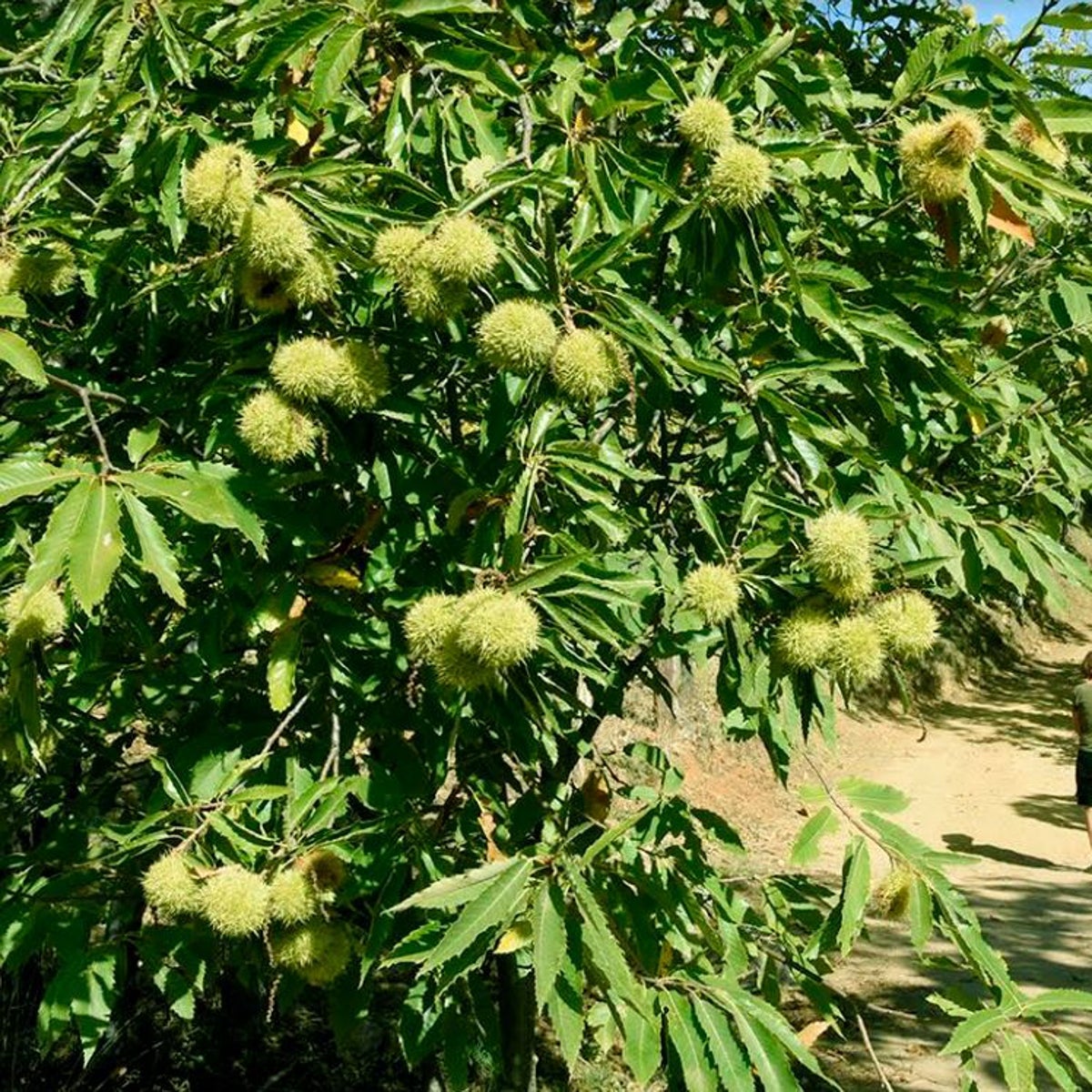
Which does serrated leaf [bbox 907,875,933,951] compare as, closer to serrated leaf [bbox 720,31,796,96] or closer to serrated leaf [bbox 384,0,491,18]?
serrated leaf [bbox 720,31,796,96]

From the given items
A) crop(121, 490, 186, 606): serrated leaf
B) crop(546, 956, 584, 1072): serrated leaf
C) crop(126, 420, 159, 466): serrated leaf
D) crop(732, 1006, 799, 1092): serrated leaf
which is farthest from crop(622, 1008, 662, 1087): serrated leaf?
crop(126, 420, 159, 466): serrated leaf

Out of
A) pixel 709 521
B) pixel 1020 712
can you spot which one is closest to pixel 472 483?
pixel 709 521

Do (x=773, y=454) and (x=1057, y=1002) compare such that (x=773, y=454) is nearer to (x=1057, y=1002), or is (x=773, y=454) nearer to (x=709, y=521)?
(x=709, y=521)

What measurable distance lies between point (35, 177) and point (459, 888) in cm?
140

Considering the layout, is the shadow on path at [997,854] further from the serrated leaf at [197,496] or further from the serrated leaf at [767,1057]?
the serrated leaf at [197,496]

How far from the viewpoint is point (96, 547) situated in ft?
5.23

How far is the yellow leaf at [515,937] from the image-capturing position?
1.89 m

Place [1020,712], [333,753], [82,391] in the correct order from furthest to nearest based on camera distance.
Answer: [1020,712] → [333,753] → [82,391]

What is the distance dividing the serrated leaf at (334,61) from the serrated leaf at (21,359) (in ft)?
1.92

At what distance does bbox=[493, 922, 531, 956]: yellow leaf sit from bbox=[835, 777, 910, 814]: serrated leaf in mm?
564

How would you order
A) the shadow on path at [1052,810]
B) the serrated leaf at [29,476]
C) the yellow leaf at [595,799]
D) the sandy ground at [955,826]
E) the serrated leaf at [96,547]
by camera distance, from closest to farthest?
the serrated leaf at [96,547] < the serrated leaf at [29,476] < the yellow leaf at [595,799] < the sandy ground at [955,826] < the shadow on path at [1052,810]

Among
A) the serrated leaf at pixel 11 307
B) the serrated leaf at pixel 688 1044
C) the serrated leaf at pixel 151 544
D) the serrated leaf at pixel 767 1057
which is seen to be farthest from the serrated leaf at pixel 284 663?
the serrated leaf at pixel 767 1057

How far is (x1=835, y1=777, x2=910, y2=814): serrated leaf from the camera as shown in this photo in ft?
6.97

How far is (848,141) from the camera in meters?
2.45
